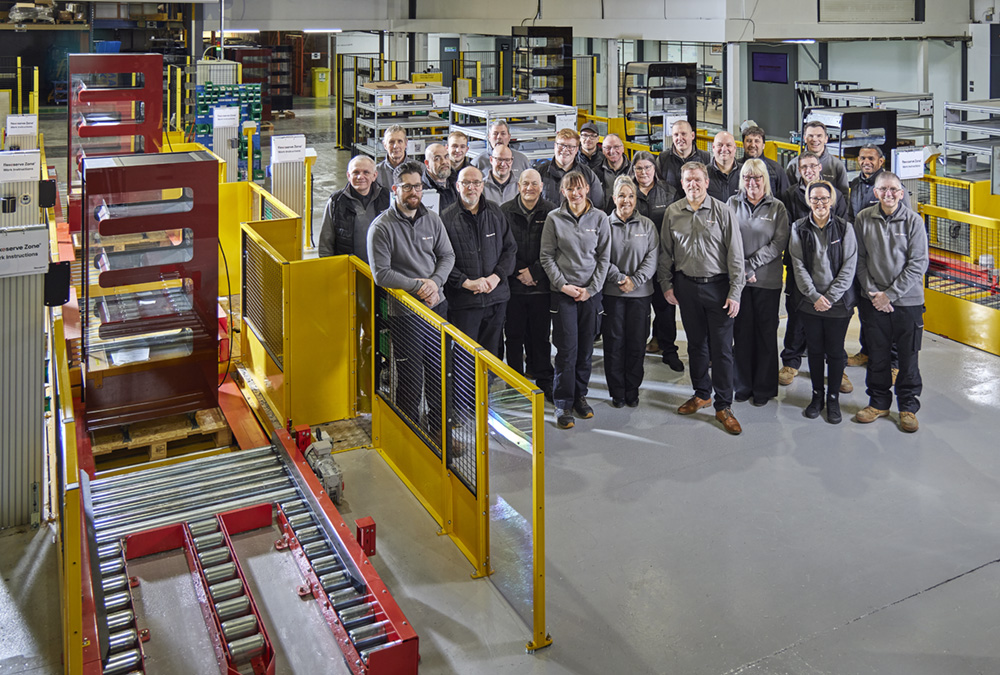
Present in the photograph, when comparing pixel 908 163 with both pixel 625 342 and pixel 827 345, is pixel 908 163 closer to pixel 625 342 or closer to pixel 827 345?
pixel 827 345

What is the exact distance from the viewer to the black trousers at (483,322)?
639 centimetres

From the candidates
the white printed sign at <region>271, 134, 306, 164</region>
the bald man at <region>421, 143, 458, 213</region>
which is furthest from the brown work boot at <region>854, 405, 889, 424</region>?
the white printed sign at <region>271, 134, 306, 164</region>

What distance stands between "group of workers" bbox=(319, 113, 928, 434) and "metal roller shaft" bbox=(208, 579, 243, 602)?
211 cm

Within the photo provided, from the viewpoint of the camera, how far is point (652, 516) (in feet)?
17.9

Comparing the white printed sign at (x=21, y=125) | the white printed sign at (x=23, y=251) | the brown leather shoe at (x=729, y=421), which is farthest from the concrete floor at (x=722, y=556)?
the white printed sign at (x=21, y=125)

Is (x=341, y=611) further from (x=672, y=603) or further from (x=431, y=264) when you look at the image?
(x=431, y=264)

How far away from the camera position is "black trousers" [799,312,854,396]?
21.6 feet

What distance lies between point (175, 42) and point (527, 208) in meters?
18.9

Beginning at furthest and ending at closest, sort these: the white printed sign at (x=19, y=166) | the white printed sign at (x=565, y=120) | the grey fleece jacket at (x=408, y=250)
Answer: the white printed sign at (x=565, y=120) < the white printed sign at (x=19, y=166) < the grey fleece jacket at (x=408, y=250)

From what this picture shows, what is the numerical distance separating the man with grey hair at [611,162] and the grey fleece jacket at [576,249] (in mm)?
1640

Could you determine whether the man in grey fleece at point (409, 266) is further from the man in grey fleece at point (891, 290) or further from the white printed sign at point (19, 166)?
the white printed sign at point (19, 166)

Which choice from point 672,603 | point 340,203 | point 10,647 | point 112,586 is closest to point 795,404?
point 672,603

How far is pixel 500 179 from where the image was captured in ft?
24.3

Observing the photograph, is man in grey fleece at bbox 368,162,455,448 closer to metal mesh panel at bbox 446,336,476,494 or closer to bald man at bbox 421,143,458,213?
metal mesh panel at bbox 446,336,476,494
